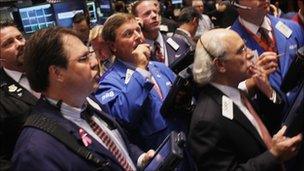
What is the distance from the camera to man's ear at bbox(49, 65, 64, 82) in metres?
1.67

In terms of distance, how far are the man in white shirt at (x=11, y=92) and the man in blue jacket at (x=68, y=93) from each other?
294 mm

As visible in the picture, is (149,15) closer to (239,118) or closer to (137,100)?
(137,100)

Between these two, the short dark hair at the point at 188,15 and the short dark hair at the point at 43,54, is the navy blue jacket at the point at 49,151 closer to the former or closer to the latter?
the short dark hair at the point at 43,54

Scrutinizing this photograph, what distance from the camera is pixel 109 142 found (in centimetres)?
178

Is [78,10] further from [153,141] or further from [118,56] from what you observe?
[153,141]

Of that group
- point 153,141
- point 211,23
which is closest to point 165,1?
point 211,23

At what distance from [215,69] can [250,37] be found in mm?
757

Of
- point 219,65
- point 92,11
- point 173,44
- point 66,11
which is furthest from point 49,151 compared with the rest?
point 92,11

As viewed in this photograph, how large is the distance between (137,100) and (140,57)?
30 cm

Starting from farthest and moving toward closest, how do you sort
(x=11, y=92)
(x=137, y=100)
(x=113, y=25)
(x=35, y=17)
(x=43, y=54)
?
(x=35, y=17), (x=113, y=25), (x=137, y=100), (x=11, y=92), (x=43, y=54)

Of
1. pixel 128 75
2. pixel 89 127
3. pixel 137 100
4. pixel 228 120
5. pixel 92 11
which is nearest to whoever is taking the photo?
pixel 89 127

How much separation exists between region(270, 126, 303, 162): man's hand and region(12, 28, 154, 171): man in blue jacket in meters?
0.63

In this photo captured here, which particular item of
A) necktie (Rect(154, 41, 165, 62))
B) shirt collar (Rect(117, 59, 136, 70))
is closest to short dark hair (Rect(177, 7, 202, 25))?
necktie (Rect(154, 41, 165, 62))

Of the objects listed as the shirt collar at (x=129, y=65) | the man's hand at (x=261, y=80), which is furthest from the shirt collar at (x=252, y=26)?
the shirt collar at (x=129, y=65)
